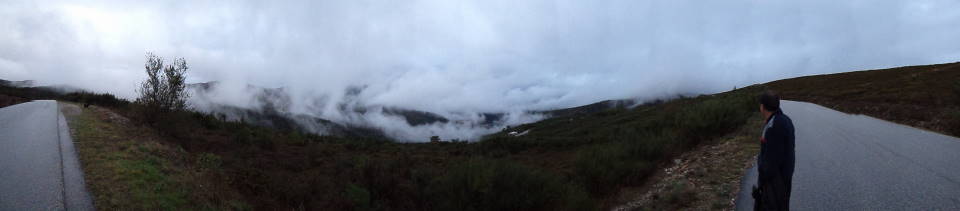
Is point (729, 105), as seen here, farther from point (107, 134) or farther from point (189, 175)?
point (107, 134)

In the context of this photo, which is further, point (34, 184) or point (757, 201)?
point (34, 184)

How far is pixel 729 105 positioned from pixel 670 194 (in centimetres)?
1063

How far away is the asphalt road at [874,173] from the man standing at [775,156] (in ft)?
5.68

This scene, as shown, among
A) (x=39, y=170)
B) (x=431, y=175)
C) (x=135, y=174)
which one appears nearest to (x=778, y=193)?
(x=431, y=175)

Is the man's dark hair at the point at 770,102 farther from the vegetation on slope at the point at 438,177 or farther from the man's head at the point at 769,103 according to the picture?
the vegetation on slope at the point at 438,177

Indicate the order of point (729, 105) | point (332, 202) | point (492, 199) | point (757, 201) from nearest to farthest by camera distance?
point (757, 201), point (492, 199), point (332, 202), point (729, 105)

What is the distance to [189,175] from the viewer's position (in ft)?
29.4

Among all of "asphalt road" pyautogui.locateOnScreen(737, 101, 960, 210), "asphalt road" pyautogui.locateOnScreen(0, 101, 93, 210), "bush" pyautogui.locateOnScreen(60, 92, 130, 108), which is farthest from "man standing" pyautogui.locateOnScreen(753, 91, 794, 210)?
"bush" pyautogui.locateOnScreen(60, 92, 130, 108)

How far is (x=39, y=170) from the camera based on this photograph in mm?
7602

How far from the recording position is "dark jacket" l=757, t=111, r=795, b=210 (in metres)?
4.33

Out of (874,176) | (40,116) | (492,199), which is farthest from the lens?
(40,116)

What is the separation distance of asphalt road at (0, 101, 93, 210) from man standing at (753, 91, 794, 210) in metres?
8.55

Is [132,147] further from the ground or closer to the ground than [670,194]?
further from the ground

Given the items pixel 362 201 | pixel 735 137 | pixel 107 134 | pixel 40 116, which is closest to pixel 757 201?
pixel 362 201
